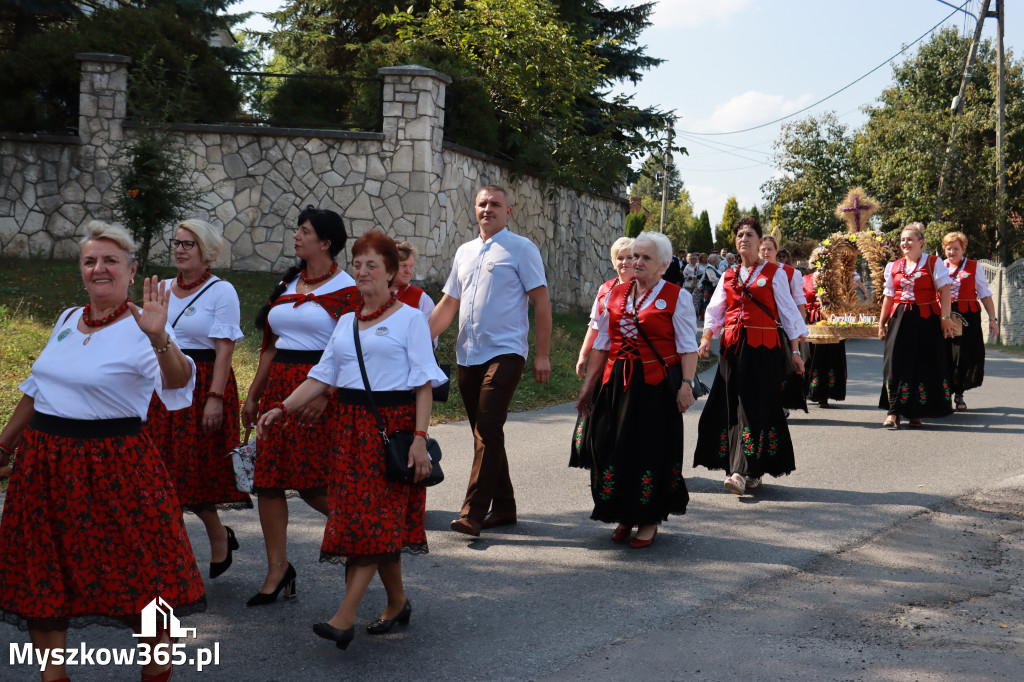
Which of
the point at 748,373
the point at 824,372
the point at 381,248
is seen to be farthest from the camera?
the point at 824,372

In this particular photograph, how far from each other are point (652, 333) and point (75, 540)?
364 cm

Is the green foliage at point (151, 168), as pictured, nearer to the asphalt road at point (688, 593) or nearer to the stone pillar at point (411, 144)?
the stone pillar at point (411, 144)

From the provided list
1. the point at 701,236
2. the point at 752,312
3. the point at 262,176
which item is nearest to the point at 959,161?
the point at 262,176

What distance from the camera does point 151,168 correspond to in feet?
45.4

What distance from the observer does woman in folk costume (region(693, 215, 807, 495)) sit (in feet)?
25.0

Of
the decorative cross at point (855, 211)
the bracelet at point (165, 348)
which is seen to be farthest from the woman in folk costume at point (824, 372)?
the bracelet at point (165, 348)

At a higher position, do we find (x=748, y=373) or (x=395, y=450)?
(x=748, y=373)

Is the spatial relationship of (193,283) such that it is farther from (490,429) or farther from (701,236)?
(701,236)

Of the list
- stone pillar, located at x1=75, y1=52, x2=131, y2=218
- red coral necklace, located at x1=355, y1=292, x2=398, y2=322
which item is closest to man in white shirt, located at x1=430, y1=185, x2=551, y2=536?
red coral necklace, located at x1=355, y1=292, x2=398, y2=322

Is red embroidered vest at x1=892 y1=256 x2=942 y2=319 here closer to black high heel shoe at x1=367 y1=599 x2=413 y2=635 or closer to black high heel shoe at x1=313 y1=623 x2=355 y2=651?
black high heel shoe at x1=367 y1=599 x2=413 y2=635

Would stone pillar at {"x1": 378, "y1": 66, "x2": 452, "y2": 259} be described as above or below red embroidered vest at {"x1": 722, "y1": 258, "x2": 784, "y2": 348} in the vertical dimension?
above

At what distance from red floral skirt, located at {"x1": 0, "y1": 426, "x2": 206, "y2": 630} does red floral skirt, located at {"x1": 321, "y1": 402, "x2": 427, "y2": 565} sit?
0.82 m

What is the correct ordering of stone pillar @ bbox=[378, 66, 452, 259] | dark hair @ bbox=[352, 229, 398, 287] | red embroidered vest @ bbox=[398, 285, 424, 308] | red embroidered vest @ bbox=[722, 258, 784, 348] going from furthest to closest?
stone pillar @ bbox=[378, 66, 452, 259] → red embroidered vest @ bbox=[722, 258, 784, 348] → red embroidered vest @ bbox=[398, 285, 424, 308] → dark hair @ bbox=[352, 229, 398, 287]

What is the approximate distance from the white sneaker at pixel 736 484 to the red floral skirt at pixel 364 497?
3802 mm
